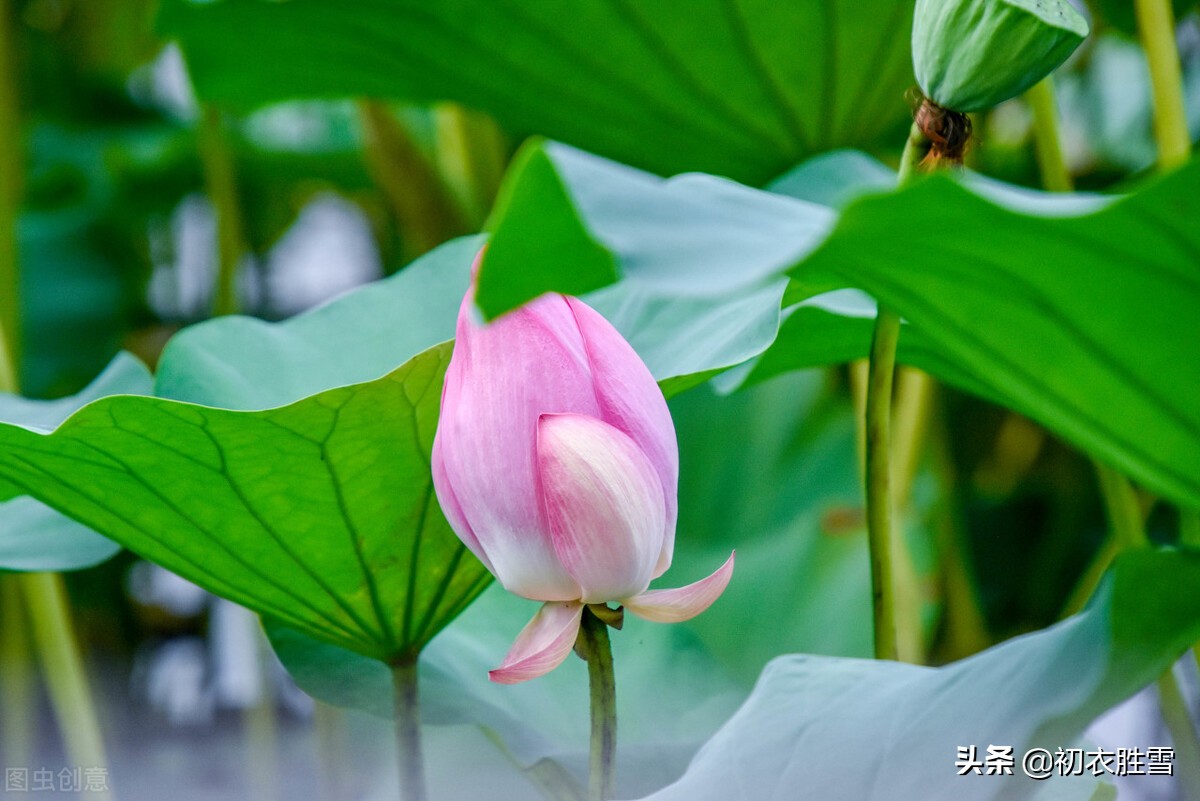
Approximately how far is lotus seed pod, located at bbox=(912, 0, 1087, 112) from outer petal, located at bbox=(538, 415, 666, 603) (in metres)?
0.13

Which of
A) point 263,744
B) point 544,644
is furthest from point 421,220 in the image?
point 544,644

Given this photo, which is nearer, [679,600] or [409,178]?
[679,600]

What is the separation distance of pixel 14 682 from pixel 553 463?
75 centimetres

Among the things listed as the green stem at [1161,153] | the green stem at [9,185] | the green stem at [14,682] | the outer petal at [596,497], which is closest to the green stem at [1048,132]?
the green stem at [1161,153]

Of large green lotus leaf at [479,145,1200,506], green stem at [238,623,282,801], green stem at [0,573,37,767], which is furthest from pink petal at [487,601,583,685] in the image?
green stem at [0,573,37,767]

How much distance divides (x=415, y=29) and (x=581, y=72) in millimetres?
90

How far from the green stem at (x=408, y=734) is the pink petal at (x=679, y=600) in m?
0.13

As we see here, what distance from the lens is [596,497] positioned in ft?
0.88

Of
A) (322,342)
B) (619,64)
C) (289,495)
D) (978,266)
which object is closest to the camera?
(978,266)

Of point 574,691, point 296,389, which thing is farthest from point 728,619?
point 296,389

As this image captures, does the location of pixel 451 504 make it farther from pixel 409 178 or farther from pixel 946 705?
pixel 409 178

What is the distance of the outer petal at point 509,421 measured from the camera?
0.90 feet

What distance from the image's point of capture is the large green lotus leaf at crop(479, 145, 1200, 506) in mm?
199

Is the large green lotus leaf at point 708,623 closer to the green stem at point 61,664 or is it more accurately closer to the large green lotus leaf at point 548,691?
the large green lotus leaf at point 548,691
